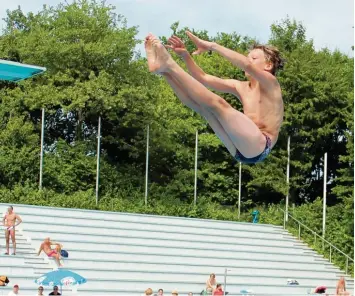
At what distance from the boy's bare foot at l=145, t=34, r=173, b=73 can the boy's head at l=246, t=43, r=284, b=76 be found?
0.82 m

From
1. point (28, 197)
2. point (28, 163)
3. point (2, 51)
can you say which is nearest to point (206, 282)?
point (28, 197)

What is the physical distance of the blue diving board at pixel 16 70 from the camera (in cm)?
1714

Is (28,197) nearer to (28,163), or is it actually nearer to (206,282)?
(28,163)

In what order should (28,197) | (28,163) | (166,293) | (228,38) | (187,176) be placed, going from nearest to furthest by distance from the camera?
(166,293) → (28,197) → (28,163) → (187,176) → (228,38)

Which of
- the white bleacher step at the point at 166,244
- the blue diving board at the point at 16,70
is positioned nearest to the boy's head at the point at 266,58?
the blue diving board at the point at 16,70

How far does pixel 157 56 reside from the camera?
6910 millimetres

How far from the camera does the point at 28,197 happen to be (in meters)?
23.2

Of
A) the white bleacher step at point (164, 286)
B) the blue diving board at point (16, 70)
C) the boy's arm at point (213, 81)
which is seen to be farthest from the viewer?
the white bleacher step at point (164, 286)

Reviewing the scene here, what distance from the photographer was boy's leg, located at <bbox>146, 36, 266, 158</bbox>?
700 centimetres

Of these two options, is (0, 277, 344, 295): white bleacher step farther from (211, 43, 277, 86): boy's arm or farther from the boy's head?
(211, 43, 277, 86): boy's arm

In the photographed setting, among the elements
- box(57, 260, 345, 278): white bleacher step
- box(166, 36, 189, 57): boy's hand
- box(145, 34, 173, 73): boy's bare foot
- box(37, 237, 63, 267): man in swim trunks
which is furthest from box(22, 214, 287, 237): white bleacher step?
box(145, 34, 173, 73): boy's bare foot

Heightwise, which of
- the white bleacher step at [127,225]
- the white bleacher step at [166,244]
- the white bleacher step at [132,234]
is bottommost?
the white bleacher step at [166,244]

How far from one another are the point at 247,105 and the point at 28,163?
1780 centimetres

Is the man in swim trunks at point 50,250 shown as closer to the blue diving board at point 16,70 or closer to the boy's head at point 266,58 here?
the blue diving board at point 16,70
